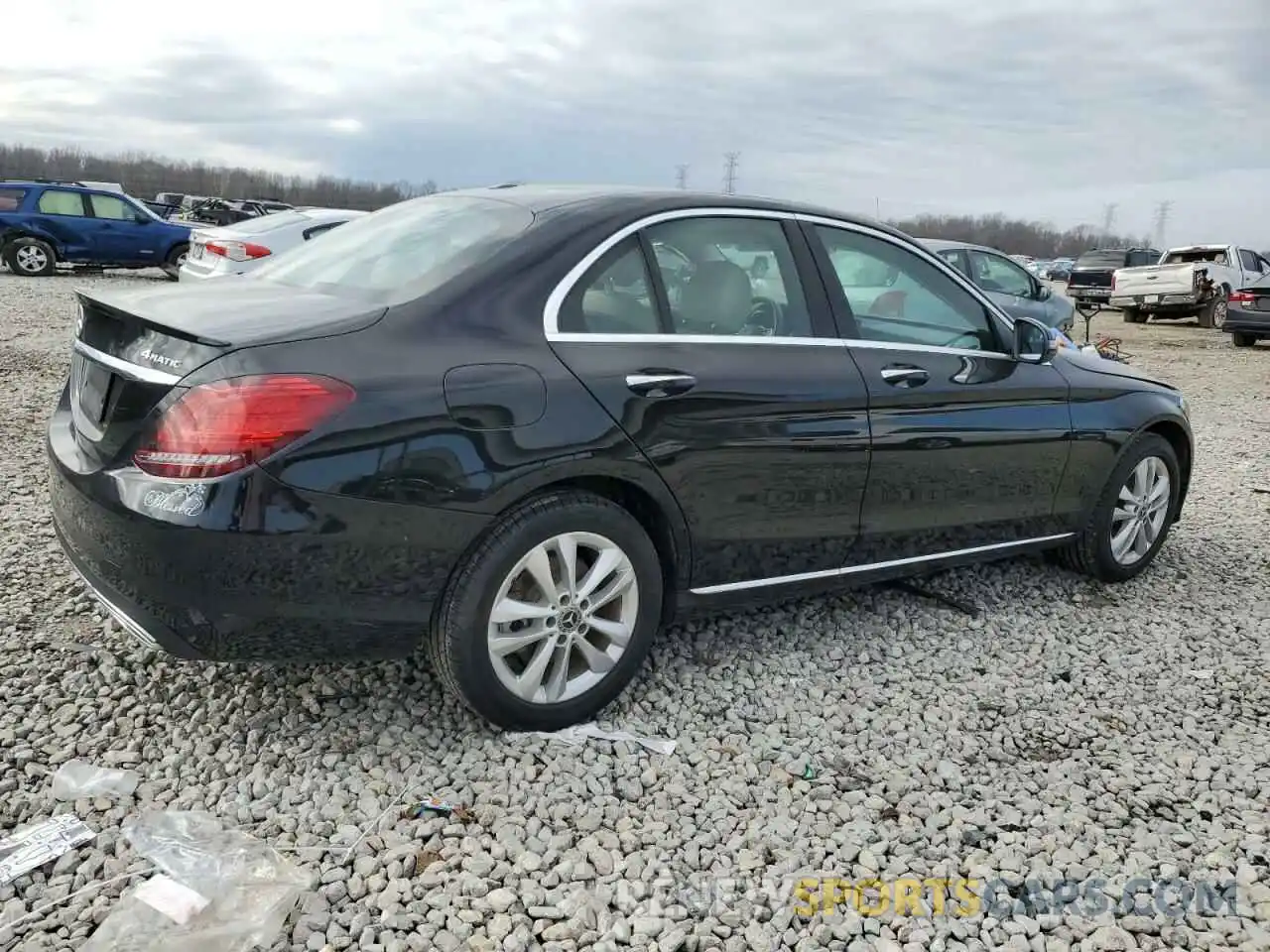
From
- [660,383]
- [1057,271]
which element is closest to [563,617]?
[660,383]

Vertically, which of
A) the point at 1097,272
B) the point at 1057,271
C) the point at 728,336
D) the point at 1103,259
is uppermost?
the point at 1057,271

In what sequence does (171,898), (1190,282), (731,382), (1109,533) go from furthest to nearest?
(1190,282)
(1109,533)
(731,382)
(171,898)

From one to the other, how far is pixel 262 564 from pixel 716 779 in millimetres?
1376

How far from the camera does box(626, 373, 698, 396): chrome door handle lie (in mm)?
3049

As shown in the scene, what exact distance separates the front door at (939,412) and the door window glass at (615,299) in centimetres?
80

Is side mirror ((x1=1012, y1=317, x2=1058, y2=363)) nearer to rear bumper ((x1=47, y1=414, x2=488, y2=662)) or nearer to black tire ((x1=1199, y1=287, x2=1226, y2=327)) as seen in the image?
rear bumper ((x1=47, y1=414, x2=488, y2=662))

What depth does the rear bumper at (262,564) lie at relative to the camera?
2512mm

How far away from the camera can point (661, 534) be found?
3.23 meters

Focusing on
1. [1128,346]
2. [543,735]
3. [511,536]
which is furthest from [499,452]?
[1128,346]

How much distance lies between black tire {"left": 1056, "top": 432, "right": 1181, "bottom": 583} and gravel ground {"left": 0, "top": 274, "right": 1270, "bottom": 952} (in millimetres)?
476

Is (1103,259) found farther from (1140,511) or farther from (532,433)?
(532,433)

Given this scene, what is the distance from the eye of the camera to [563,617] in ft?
9.95

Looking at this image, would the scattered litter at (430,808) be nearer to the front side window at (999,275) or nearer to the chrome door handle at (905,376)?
the chrome door handle at (905,376)

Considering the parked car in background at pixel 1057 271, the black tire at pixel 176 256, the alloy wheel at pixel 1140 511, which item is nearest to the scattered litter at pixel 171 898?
Answer: the alloy wheel at pixel 1140 511
